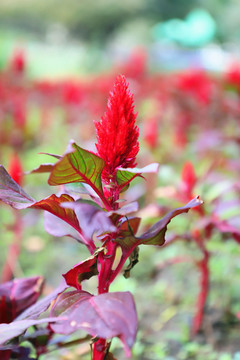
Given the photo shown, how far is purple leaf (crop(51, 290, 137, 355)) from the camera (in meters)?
0.52

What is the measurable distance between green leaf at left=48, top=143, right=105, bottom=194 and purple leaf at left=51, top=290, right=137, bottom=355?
17 cm

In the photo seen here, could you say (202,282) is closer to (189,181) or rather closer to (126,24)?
(189,181)

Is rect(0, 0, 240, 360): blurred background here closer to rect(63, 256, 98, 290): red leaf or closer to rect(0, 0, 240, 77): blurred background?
rect(63, 256, 98, 290): red leaf

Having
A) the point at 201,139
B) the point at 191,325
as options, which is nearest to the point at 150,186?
the point at 201,139

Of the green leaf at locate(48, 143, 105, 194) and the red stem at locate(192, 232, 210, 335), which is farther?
the red stem at locate(192, 232, 210, 335)

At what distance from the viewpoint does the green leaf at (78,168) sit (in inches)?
22.4

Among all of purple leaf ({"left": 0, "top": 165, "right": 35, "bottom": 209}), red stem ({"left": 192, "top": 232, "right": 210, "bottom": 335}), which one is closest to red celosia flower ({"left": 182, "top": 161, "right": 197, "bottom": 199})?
red stem ({"left": 192, "top": 232, "right": 210, "bottom": 335})

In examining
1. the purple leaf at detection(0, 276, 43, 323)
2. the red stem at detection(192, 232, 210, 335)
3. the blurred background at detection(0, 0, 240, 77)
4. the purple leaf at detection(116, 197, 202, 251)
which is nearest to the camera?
the purple leaf at detection(116, 197, 202, 251)

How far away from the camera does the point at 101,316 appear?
0.54 meters

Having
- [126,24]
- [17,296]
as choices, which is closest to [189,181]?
[17,296]

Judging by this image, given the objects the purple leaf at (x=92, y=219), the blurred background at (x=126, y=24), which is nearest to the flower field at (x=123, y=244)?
the purple leaf at (x=92, y=219)

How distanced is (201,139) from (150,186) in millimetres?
527

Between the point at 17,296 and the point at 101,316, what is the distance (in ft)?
1.15

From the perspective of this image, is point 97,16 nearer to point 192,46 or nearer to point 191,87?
point 192,46
